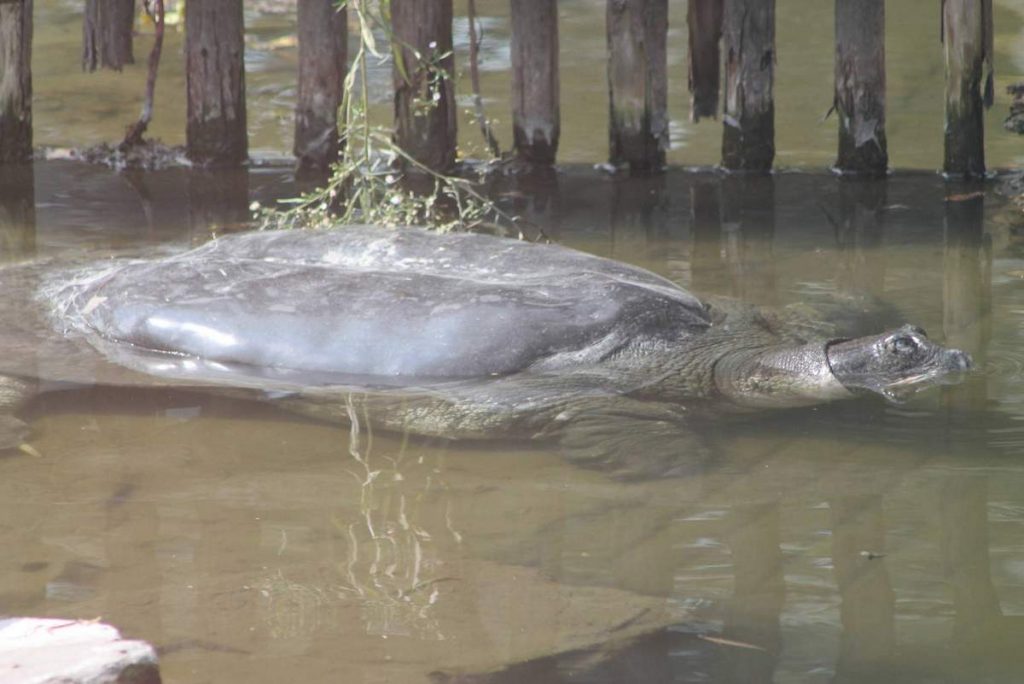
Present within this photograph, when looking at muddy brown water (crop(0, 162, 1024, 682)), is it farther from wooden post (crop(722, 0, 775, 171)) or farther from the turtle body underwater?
wooden post (crop(722, 0, 775, 171))

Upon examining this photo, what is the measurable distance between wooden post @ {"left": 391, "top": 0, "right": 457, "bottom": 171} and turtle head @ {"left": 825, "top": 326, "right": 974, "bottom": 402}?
11.4 ft

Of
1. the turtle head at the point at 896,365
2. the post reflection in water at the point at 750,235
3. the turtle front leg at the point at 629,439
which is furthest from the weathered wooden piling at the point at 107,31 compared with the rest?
the turtle head at the point at 896,365

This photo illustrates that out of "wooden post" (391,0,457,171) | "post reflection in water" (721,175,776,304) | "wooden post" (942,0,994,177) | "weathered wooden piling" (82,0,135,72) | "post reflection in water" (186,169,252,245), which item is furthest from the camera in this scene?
"weathered wooden piling" (82,0,135,72)

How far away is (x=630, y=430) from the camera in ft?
14.6

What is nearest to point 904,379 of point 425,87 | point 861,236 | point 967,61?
point 861,236

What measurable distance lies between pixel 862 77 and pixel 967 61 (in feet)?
1.83

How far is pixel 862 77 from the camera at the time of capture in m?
8.07

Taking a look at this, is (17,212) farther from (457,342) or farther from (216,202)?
(457,342)

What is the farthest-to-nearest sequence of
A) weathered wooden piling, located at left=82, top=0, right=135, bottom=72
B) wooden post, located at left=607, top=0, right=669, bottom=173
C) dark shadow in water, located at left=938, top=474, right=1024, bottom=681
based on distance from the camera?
weathered wooden piling, located at left=82, top=0, right=135, bottom=72, wooden post, located at left=607, top=0, right=669, bottom=173, dark shadow in water, located at left=938, top=474, right=1024, bottom=681

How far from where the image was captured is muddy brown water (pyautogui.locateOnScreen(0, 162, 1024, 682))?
3.07m

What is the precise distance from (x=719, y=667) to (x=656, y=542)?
2.42 feet

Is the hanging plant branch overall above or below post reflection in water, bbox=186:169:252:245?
above

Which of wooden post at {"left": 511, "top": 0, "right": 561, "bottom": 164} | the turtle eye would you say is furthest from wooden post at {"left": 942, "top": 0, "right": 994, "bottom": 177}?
the turtle eye

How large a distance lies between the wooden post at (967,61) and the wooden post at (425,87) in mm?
2660
